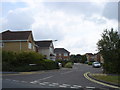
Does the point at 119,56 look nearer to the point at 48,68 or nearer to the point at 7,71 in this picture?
the point at 7,71

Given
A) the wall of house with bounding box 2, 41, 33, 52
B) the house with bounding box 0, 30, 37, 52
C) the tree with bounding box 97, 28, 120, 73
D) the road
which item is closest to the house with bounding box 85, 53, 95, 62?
the house with bounding box 0, 30, 37, 52

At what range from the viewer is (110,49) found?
25.5 metres

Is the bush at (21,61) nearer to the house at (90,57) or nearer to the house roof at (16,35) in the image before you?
the house roof at (16,35)

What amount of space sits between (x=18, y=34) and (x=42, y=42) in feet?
63.8

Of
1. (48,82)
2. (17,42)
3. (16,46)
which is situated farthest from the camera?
(16,46)

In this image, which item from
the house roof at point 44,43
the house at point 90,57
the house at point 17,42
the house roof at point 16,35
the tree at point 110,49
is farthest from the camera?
the house at point 90,57

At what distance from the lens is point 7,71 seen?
97.1ft

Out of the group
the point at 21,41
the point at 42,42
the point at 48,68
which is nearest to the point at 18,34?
the point at 21,41

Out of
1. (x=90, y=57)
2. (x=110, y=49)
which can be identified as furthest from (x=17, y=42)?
(x=90, y=57)

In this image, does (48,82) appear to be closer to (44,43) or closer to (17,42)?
(17,42)

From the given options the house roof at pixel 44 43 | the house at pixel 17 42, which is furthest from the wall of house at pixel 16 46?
the house roof at pixel 44 43

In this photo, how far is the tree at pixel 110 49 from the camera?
23.9 meters

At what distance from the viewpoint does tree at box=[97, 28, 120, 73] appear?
940 inches

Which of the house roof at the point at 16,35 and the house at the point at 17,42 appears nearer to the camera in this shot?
the house at the point at 17,42
